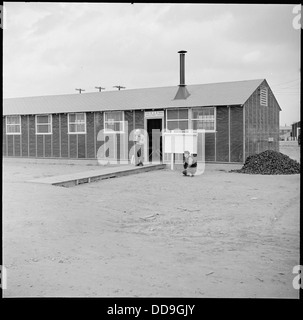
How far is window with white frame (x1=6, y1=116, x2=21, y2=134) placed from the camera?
2612cm

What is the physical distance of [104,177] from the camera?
15.4 metres

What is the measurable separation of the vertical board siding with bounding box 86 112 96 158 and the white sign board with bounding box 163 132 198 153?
5.62 metres

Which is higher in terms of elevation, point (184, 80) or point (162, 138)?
point (184, 80)

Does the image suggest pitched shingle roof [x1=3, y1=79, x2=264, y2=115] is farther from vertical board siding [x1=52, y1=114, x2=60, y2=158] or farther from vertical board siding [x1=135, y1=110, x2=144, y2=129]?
vertical board siding [x1=52, y1=114, x2=60, y2=158]

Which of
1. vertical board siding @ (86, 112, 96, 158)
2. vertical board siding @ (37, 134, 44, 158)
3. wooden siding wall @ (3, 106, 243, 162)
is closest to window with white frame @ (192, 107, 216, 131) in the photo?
wooden siding wall @ (3, 106, 243, 162)

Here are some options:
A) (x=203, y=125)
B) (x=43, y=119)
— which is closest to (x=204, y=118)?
(x=203, y=125)

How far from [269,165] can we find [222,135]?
287 centimetres

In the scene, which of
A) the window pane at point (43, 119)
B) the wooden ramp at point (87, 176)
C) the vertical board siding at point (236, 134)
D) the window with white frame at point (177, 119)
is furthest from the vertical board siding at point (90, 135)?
the vertical board siding at point (236, 134)

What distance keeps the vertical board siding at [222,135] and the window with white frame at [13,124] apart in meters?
14.1

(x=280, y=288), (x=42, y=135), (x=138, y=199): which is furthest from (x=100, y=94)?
(x=280, y=288)

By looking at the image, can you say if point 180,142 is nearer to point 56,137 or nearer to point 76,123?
point 76,123

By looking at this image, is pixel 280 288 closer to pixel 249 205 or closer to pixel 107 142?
pixel 249 205

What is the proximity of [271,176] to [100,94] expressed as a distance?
46.5ft
